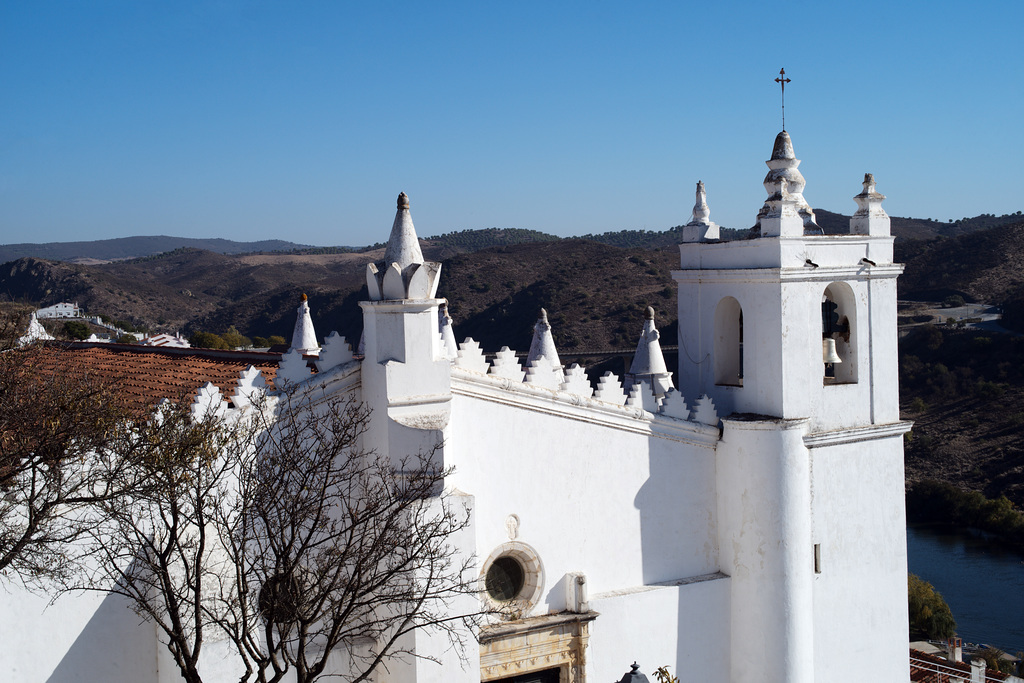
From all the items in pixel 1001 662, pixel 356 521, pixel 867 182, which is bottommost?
pixel 1001 662

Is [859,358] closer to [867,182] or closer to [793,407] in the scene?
[793,407]

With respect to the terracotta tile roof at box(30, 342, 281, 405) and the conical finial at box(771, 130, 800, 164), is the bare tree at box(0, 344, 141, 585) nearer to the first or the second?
the terracotta tile roof at box(30, 342, 281, 405)

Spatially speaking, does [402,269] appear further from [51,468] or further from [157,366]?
[157,366]

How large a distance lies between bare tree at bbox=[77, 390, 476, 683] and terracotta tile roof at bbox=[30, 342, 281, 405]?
1308mm

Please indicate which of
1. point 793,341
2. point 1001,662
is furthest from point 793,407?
point 1001,662

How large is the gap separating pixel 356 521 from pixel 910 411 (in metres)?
38.4

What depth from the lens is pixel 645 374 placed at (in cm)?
1345

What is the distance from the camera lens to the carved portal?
10.4 m

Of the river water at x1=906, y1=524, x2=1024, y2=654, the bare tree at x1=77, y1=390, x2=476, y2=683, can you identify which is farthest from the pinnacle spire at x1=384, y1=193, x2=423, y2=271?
the river water at x1=906, y1=524, x2=1024, y2=654

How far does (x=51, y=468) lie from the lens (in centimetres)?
743

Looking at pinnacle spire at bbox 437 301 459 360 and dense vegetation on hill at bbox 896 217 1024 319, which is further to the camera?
dense vegetation on hill at bbox 896 217 1024 319

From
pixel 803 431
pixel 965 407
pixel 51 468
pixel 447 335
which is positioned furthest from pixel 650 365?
pixel 965 407

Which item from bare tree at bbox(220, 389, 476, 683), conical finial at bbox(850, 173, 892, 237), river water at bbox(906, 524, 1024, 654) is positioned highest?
conical finial at bbox(850, 173, 892, 237)

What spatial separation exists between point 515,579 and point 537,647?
2.55ft
